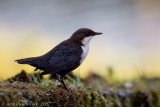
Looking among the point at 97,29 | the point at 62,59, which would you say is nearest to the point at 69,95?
the point at 62,59

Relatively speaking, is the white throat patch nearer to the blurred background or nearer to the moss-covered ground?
the moss-covered ground

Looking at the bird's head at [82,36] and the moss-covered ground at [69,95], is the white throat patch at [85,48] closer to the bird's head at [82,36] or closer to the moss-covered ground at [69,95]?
the bird's head at [82,36]

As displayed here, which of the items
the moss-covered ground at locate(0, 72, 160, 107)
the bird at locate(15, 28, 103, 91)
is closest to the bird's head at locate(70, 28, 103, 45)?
the bird at locate(15, 28, 103, 91)

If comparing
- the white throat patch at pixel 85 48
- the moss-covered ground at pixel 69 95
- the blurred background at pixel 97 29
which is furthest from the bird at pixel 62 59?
the blurred background at pixel 97 29

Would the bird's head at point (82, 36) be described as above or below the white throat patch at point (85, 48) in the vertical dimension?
above

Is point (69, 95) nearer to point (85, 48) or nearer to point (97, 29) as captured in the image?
point (85, 48)

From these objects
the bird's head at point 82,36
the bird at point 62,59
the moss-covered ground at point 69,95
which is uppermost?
the bird's head at point 82,36
